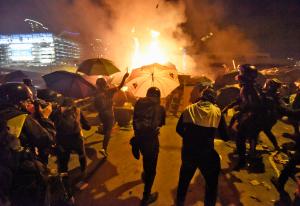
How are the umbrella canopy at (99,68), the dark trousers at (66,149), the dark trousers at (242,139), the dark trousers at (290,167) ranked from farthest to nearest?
the umbrella canopy at (99,68) → the dark trousers at (242,139) → the dark trousers at (66,149) → the dark trousers at (290,167)

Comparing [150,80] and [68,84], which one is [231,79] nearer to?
[68,84]

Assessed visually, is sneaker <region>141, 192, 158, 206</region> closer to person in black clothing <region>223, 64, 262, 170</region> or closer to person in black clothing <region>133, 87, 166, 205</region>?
person in black clothing <region>133, 87, 166, 205</region>

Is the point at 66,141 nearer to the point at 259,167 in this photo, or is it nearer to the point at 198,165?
the point at 198,165

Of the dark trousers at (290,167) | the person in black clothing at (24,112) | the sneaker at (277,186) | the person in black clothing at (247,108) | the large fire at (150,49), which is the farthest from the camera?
the large fire at (150,49)

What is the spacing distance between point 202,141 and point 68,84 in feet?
23.6

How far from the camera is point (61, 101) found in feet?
15.6

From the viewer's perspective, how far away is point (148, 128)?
424cm

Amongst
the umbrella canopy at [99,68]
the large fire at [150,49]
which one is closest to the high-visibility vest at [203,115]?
the umbrella canopy at [99,68]

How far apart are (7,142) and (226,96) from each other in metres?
10.8

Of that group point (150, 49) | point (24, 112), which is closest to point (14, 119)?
point (24, 112)

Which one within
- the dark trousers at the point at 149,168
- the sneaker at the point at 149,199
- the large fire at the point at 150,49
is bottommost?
the sneaker at the point at 149,199

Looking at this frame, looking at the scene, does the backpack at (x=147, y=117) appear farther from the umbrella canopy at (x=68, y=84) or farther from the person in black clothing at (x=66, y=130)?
the umbrella canopy at (x=68, y=84)

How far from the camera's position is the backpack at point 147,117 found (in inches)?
167

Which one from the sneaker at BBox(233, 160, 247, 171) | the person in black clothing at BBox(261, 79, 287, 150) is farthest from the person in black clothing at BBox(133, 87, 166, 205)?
the person in black clothing at BBox(261, 79, 287, 150)
